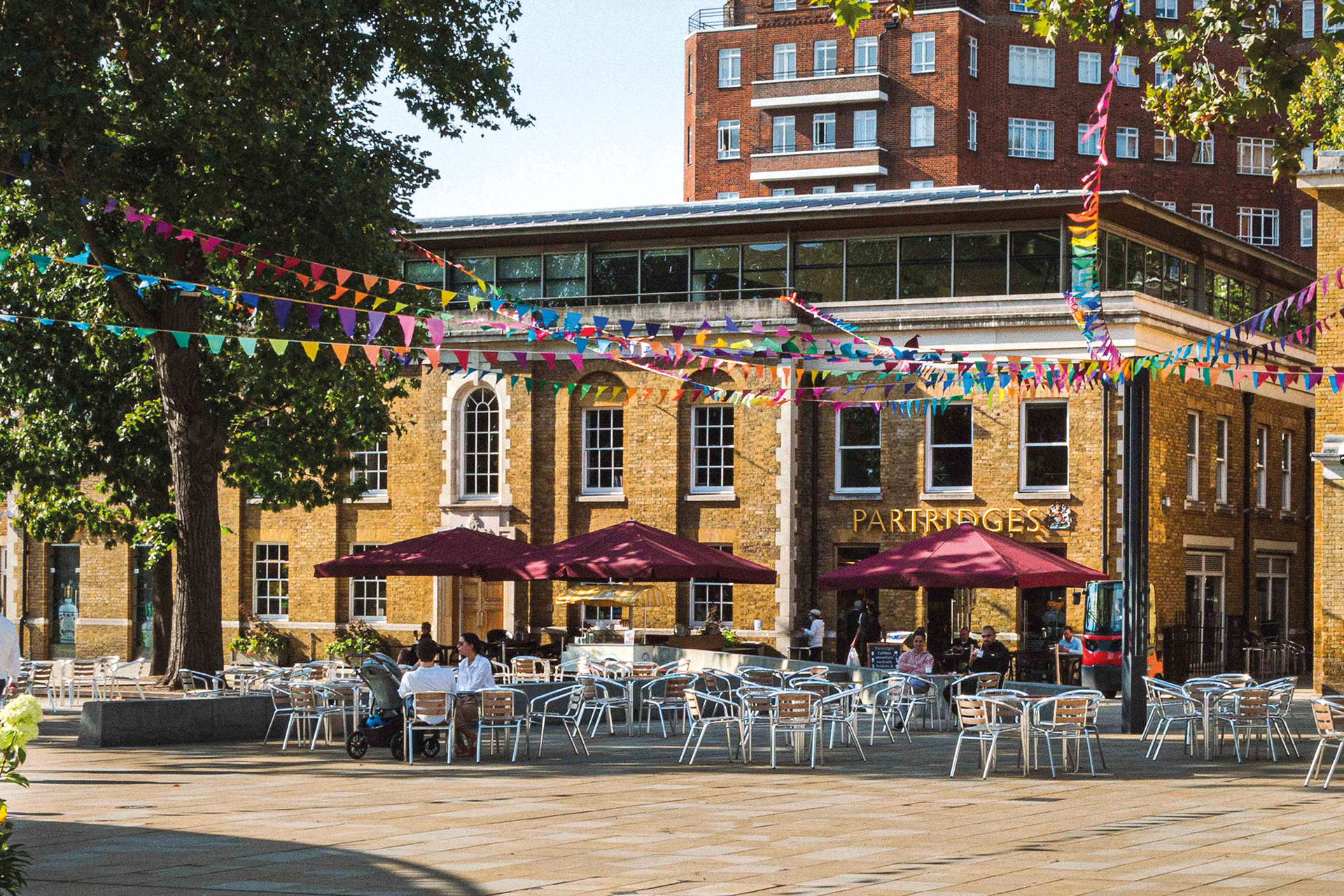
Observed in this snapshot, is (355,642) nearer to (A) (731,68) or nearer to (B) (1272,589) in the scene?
(B) (1272,589)

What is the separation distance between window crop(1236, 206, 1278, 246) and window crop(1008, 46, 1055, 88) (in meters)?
8.29

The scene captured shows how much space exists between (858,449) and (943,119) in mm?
29881

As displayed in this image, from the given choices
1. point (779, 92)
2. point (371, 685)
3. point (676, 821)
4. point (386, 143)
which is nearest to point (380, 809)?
point (676, 821)

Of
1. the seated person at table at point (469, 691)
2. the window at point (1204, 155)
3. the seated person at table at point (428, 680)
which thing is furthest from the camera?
the window at point (1204, 155)

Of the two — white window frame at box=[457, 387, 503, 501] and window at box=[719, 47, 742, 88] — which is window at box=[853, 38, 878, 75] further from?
white window frame at box=[457, 387, 503, 501]

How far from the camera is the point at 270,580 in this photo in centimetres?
3734

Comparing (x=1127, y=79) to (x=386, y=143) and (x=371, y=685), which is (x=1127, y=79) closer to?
(x=386, y=143)

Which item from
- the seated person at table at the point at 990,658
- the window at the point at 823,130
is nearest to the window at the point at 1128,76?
the window at the point at 823,130

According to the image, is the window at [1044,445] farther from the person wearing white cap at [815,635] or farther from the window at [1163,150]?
the window at [1163,150]

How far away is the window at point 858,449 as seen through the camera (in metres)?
33.4

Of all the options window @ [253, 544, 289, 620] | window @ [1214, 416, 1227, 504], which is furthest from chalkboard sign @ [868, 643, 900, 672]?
window @ [253, 544, 289, 620]

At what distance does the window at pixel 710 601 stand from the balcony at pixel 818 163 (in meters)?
29.2

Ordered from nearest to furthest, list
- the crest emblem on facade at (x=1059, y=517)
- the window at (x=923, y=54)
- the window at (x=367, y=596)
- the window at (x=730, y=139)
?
1. the crest emblem on facade at (x=1059, y=517)
2. the window at (x=367, y=596)
3. the window at (x=923, y=54)
4. the window at (x=730, y=139)

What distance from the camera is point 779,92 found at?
6166 centimetres
